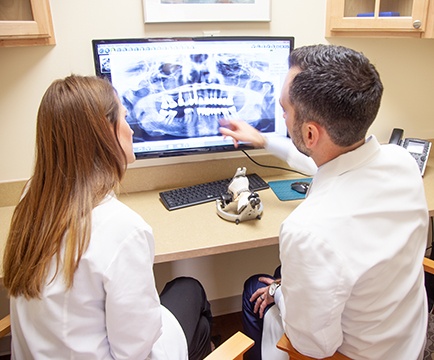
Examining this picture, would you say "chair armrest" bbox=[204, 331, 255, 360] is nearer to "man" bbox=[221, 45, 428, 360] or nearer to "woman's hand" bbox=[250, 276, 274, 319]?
"man" bbox=[221, 45, 428, 360]

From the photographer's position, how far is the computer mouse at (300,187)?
1592 mm

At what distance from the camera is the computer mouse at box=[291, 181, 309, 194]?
1.59m

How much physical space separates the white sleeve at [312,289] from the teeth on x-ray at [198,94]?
2.47 ft

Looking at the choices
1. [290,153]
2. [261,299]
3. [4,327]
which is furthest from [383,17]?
[4,327]

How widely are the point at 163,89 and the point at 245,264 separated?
1.01 metres

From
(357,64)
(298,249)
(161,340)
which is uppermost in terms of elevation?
(357,64)

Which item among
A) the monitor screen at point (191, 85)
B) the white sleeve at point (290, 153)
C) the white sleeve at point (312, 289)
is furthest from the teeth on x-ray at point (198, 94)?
the white sleeve at point (312, 289)

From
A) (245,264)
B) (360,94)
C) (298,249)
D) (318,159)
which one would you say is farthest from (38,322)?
(245,264)

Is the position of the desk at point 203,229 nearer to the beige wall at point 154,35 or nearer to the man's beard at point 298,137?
the man's beard at point 298,137

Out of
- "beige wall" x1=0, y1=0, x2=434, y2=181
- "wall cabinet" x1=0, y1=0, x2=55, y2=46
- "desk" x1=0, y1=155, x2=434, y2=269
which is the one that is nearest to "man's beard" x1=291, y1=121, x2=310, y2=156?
"desk" x1=0, y1=155, x2=434, y2=269

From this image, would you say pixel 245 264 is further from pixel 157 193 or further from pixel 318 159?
pixel 318 159

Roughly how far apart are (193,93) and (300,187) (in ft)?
1.87

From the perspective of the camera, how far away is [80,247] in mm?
800

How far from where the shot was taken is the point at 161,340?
1057 mm
